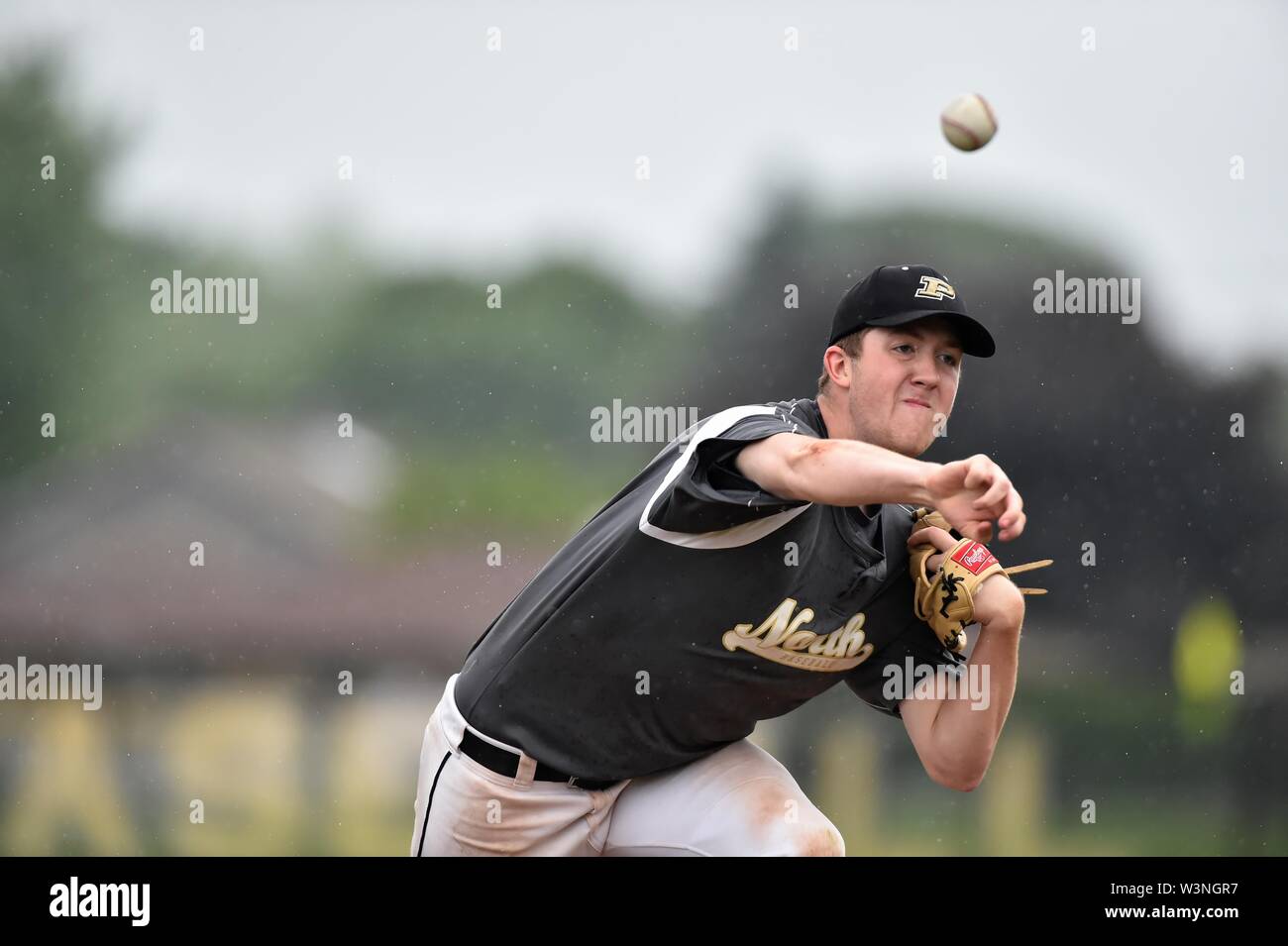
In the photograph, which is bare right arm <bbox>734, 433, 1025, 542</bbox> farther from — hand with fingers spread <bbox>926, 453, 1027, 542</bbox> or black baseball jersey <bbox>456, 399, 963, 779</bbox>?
black baseball jersey <bbox>456, 399, 963, 779</bbox>

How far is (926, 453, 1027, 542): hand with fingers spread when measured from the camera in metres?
2.31

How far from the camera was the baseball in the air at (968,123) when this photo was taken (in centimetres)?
432

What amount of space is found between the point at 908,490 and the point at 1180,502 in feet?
42.7

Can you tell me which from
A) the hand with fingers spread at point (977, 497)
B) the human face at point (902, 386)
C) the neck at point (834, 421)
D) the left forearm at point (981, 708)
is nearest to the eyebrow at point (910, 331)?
the human face at point (902, 386)

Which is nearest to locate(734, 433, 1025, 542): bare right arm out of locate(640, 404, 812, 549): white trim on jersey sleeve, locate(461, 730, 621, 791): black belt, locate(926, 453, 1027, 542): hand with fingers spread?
locate(926, 453, 1027, 542): hand with fingers spread

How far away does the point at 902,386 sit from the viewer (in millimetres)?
3098

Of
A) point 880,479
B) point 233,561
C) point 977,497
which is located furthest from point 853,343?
point 233,561

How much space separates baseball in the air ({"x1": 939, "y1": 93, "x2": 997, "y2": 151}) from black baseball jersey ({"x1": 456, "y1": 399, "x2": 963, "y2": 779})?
1504mm

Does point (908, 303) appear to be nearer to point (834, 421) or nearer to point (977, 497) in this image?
point (834, 421)

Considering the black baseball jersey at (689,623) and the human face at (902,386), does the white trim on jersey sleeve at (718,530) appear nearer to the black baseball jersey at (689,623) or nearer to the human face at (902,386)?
the black baseball jersey at (689,623)

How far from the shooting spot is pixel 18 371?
19.0 metres

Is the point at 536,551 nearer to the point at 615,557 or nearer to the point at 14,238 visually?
the point at 14,238

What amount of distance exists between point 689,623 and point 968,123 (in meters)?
2.07

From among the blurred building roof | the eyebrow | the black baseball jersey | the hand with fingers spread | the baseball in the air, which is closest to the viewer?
the hand with fingers spread
